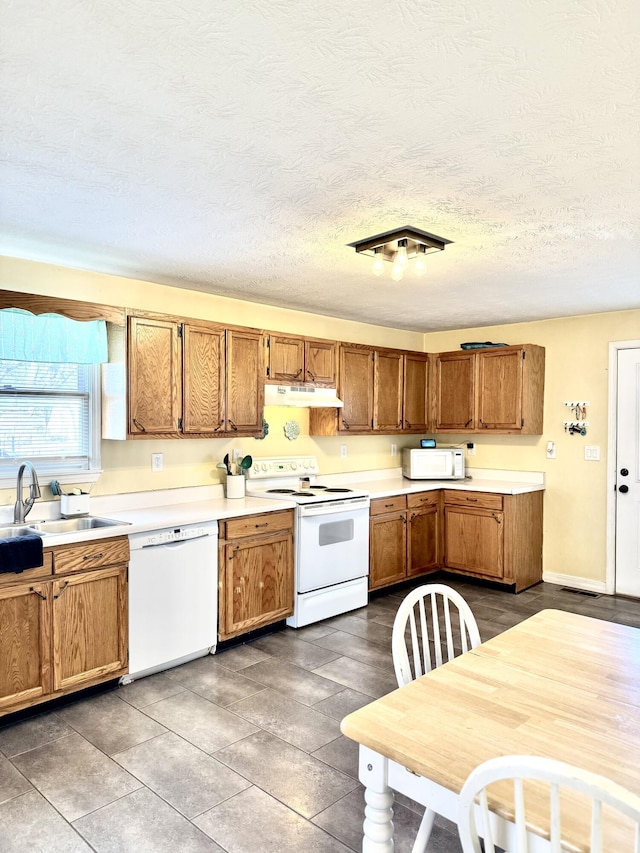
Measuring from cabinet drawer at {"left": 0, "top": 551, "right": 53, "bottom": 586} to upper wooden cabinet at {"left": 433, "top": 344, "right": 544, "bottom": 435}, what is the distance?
396 centimetres

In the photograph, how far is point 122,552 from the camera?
3.15 m

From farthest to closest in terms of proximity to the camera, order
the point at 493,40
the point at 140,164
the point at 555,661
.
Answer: the point at 140,164 → the point at 555,661 → the point at 493,40

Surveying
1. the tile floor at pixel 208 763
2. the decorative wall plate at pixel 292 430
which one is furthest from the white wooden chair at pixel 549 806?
the decorative wall plate at pixel 292 430

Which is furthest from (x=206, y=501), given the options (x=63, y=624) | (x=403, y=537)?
(x=403, y=537)

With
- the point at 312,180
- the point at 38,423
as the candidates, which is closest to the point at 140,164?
the point at 312,180

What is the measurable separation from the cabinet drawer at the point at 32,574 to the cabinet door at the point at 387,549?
259 centimetres

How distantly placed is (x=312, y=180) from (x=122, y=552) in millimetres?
2133

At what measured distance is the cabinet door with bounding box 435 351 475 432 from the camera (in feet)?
18.4

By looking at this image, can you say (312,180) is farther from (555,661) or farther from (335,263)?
(555,661)

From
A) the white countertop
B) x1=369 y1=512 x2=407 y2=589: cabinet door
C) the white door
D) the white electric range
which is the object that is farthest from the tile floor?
the white door

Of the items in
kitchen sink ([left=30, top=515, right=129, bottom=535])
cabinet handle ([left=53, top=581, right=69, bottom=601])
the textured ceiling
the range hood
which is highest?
the textured ceiling

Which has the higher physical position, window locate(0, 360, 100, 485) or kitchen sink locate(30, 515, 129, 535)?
window locate(0, 360, 100, 485)

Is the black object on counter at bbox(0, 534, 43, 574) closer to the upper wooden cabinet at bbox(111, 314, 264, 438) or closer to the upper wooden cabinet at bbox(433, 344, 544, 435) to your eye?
the upper wooden cabinet at bbox(111, 314, 264, 438)

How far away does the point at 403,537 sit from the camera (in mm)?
5109
